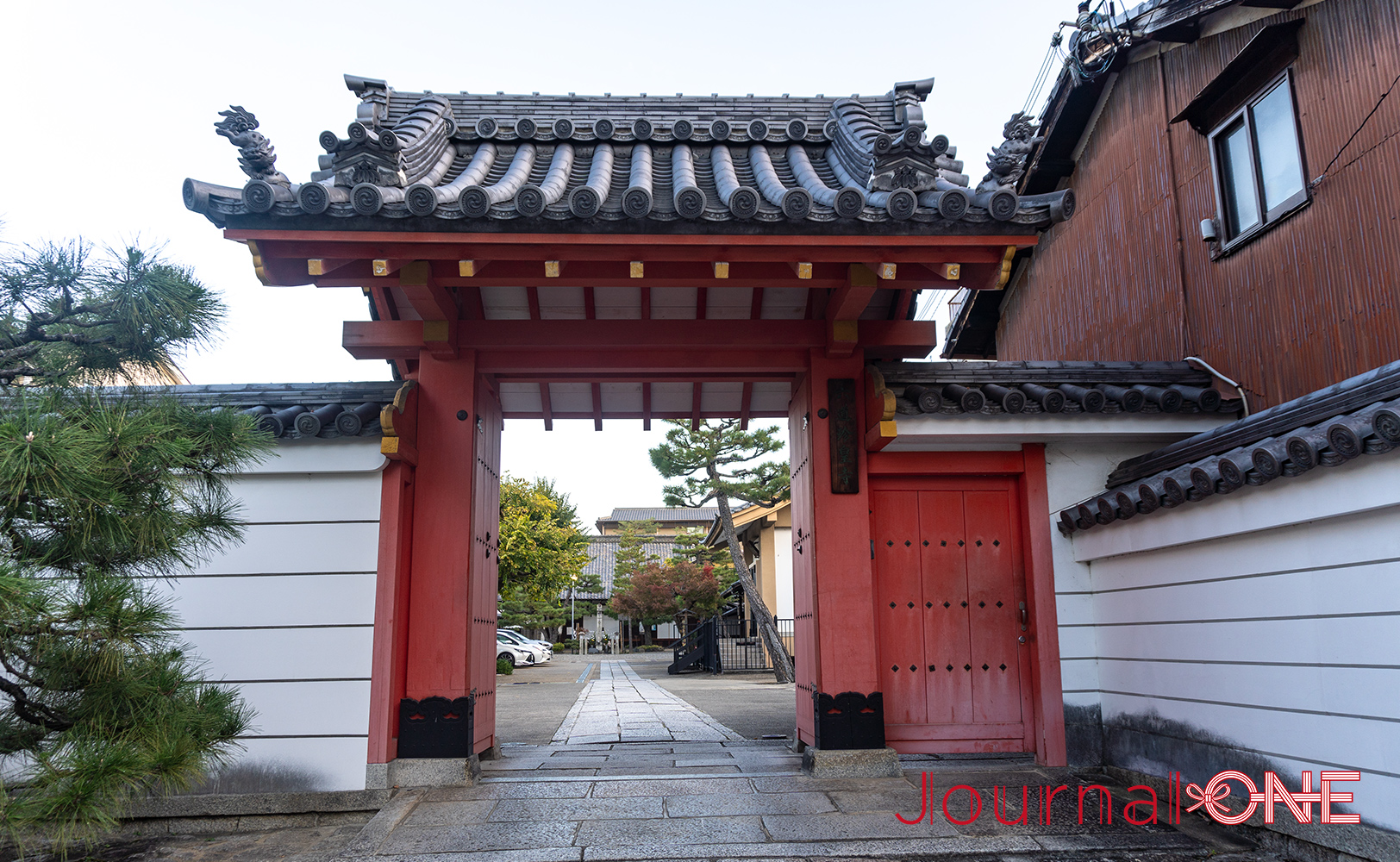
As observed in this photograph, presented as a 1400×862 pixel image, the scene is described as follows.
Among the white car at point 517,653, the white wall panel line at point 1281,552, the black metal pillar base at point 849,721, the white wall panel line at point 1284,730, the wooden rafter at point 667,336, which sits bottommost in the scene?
the white car at point 517,653

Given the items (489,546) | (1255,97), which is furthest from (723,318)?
(1255,97)

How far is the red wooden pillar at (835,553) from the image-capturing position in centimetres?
538

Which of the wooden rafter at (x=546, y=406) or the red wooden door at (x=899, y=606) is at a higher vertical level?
the wooden rafter at (x=546, y=406)

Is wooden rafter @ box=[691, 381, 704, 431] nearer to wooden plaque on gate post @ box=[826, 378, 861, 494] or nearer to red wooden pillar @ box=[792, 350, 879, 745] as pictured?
red wooden pillar @ box=[792, 350, 879, 745]

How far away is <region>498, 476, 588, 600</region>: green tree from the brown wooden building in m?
17.6

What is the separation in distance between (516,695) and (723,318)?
1045 cm

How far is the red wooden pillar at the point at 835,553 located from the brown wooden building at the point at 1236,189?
10.3 ft

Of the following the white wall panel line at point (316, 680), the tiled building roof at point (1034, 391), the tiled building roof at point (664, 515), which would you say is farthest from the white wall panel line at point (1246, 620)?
the tiled building roof at point (664, 515)

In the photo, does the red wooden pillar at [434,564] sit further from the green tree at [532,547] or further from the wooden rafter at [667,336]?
the green tree at [532,547]

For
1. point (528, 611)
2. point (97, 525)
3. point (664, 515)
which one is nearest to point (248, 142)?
point (97, 525)

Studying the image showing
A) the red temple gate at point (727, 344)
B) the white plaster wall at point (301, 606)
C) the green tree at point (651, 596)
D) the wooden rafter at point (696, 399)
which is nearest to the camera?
the red temple gate at point (727, 344)

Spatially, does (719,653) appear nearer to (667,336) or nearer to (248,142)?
(667,336)

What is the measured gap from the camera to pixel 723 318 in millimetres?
5977

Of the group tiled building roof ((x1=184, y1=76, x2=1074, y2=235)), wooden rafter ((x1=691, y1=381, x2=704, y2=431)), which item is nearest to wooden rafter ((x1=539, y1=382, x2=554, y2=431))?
wooden rafter ((x1=691, y1=381, x2=704, y2=431))
